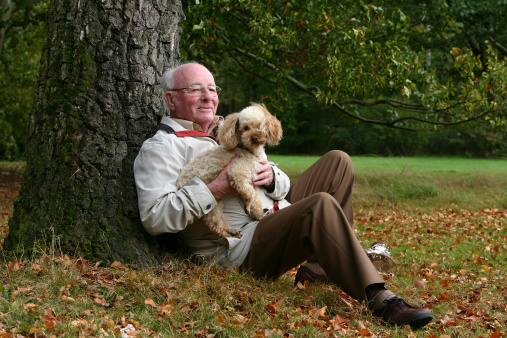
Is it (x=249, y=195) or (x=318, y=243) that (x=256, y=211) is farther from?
(x=318, y=243)

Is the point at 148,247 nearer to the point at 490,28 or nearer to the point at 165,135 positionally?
the point at 165,135

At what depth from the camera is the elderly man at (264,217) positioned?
134 inches

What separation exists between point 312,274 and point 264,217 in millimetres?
689

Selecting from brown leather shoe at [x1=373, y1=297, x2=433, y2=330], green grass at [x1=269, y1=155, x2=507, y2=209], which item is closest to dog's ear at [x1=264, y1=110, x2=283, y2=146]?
brown leather shoe at [x1=373, y1=297, x2=433, y2=330]

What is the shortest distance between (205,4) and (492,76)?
5519 millimetres

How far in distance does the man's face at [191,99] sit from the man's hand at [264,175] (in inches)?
22.5

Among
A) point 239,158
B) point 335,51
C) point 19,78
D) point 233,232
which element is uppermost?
point 335,51

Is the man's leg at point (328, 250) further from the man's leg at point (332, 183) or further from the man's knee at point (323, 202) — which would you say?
the man's leg at point (332, 183)

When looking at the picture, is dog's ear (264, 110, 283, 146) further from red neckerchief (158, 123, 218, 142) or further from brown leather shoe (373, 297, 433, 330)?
brown leather shoe (373, 297, 433, 330)

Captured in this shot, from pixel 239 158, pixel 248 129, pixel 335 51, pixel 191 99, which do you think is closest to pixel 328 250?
pixel 239 158

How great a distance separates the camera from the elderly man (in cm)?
340

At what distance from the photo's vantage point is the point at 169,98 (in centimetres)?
411

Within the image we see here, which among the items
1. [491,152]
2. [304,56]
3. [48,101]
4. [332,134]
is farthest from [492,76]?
[332,134]

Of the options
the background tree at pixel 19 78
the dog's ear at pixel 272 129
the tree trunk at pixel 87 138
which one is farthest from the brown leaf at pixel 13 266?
the background tree at pixel 19 78
